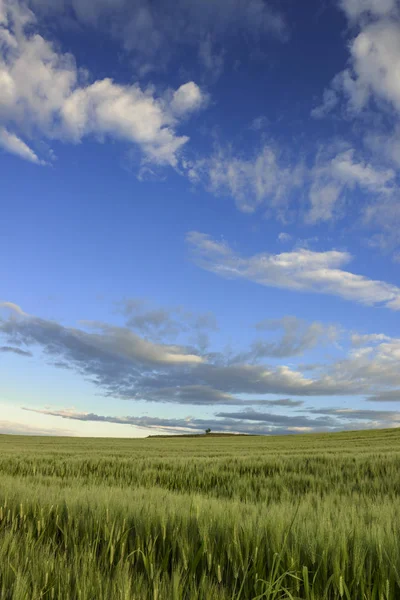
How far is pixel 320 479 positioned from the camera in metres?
6.85

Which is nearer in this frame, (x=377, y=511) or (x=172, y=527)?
(x=172, y=527)

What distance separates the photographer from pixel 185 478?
734 centimetres

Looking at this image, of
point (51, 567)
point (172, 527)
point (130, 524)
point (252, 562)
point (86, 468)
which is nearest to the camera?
point (51, 567)

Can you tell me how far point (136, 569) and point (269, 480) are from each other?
16.4ft

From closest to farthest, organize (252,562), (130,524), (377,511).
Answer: (252,562) → (130,524) → (377,511)

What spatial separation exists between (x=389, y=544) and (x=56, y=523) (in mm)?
2105

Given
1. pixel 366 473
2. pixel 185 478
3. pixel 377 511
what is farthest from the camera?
pixel 366 473

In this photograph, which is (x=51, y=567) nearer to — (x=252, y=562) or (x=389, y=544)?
(x=252, y=562)

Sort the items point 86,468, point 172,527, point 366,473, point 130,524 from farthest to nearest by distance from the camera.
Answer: point 86,468, point 366,473, point 130,524, point 172,527

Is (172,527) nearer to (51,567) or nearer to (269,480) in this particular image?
(51,567)

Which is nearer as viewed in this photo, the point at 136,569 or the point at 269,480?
the point at 136,569

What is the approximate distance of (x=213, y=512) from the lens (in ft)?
8.97

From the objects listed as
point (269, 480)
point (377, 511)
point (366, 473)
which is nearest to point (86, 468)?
point (269, 480)

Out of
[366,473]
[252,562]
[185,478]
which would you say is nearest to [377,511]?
[252,562]
